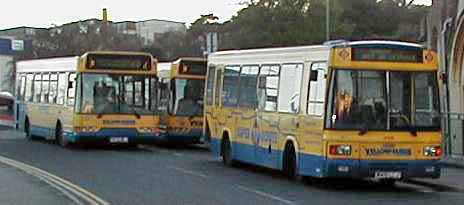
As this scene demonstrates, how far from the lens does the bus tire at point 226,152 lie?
80.4ft

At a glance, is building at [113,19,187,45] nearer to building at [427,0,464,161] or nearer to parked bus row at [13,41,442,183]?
building at [427,0,464,161]

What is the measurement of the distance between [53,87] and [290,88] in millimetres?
15459

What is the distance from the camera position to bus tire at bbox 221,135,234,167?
24516mm

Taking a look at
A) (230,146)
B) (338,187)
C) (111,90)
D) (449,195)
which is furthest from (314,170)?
(111,90)

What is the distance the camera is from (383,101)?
18.5 meters

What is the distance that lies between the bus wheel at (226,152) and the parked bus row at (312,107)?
1.5 inches

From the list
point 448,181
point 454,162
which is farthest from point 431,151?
point 454,162

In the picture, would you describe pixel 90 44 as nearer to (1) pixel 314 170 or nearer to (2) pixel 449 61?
(2) pixel 449 61

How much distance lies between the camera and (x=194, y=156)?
29344mm

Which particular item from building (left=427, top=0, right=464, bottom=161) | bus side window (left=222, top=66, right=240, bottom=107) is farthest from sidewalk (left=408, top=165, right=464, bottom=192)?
building (left=427, top=0, right=464, bottom=161)

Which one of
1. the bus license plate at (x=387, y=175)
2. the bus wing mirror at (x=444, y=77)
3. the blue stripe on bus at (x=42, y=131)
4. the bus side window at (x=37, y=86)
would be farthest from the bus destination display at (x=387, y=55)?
the bus side window at (x=37, y=86)

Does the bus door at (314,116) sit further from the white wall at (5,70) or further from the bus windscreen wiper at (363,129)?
the white wall at (5,70)

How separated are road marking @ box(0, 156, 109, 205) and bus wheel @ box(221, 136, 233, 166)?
4.22 meters

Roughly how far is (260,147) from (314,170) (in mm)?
3404
